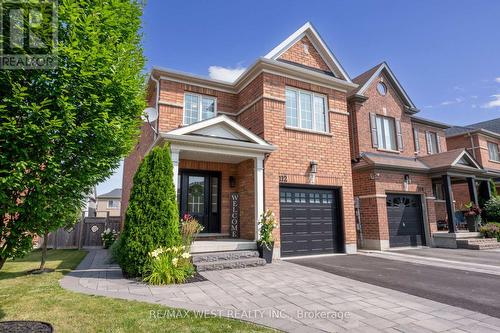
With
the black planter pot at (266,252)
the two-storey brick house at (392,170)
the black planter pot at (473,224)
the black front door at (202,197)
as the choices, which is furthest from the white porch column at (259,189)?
the black planter pot at (473,224)

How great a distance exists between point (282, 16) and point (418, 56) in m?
5.04

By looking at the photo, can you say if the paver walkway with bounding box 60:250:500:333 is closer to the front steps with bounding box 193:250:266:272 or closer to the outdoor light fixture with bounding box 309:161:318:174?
the front steps with bounding box 193:250:266:272

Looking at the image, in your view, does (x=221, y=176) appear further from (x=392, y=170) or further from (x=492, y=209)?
(x=492, y=209)

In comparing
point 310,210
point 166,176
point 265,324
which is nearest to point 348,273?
point 310,210

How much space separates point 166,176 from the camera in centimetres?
668

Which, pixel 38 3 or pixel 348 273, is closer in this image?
pixel 38 3

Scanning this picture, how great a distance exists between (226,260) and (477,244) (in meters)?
11.2

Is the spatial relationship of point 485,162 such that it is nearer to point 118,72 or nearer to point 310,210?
point 310,210

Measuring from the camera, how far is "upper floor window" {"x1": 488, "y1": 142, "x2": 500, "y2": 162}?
20492 millimetres

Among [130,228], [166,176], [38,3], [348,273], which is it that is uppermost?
[38,3]

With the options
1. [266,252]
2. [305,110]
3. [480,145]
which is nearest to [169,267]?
[266,252]

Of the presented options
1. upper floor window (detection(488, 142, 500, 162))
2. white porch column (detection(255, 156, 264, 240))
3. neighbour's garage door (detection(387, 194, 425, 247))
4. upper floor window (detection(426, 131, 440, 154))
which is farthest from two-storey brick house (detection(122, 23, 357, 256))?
upper floor window (detection(488, 142, 500, 162))

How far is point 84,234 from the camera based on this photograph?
500 inches

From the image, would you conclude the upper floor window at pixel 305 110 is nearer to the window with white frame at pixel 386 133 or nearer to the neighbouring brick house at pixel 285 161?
the neighbouring brick house at pixel 285 161
